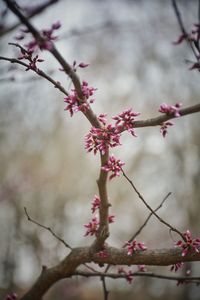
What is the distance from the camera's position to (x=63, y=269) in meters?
2.85

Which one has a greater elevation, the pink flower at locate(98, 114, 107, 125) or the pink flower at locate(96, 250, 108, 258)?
the pink flower at locate(98, 114, 107, 125)

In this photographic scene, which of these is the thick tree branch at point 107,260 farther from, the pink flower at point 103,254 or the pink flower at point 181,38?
the pink flower at point 181,38

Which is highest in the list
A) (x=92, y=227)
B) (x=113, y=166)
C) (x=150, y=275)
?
(x=113, y=166)

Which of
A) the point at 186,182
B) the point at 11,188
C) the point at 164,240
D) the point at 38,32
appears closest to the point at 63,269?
the point at 38,32

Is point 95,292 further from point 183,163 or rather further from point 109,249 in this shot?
point 109,249

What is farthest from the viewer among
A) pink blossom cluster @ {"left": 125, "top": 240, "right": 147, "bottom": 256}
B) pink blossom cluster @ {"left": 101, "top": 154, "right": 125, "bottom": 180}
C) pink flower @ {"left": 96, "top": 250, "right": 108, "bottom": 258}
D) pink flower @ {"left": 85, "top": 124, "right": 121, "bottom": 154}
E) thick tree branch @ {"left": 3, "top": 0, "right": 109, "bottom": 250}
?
pink flower @ {"left": 96, "top": 250, "right": 108, "bottom": 258}

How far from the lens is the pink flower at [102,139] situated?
2061mm

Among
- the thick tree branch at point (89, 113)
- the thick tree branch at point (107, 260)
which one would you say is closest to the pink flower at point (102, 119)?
the thick tree branch at point (89, 113)

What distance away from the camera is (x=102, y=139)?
208 centimetres

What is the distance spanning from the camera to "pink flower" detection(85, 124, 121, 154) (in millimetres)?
2061

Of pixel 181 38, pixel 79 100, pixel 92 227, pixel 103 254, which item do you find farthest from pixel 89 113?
pixel 103 254

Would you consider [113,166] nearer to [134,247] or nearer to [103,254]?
[134,247]

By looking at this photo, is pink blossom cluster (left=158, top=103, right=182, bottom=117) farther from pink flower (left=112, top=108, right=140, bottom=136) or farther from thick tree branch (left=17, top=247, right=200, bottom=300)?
thick tree branch (left=17, top=247, right=200, bottom=300)

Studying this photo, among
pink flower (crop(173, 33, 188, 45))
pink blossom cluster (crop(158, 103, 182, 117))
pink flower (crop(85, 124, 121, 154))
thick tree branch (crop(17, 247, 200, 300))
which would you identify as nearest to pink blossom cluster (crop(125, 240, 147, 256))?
thick tree branch (crop(17, 247, 200, 300))
